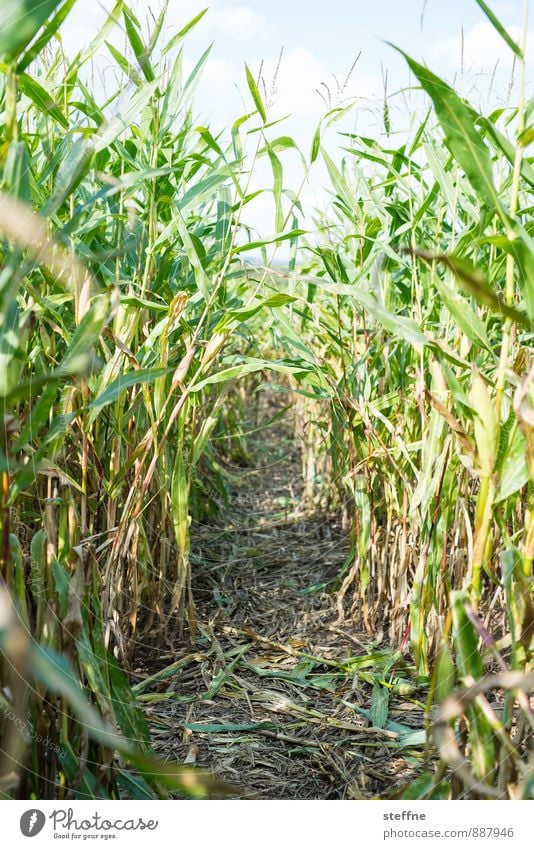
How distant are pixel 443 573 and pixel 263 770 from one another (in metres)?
0.35

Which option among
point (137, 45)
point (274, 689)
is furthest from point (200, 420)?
point (137, 45)

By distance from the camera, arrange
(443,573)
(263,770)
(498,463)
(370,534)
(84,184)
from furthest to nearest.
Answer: (370,534), (84,184), (443,573), (263,770), (498,463)

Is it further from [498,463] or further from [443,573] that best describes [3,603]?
[443,573]

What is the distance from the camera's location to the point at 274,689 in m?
1.02

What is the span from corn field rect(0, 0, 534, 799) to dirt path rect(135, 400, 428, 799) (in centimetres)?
1

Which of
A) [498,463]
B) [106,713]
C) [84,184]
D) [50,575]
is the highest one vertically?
[84,184]

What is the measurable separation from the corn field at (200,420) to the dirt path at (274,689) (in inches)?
0.4

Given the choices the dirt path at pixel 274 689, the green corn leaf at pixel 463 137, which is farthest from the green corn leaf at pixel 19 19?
the dirt path at pixel 274 689

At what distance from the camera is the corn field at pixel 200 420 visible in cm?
57

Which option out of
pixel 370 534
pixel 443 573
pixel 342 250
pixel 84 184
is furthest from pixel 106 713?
pixel 342 250

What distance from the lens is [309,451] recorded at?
6.64 feet

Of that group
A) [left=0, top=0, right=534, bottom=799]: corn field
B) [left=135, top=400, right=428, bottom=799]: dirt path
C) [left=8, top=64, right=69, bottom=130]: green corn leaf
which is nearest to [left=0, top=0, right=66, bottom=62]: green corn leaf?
[left=0, top=0, right=534, bottom=799]: corn field

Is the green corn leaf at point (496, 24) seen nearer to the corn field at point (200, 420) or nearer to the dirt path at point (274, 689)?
the corn field at point (200, 420)

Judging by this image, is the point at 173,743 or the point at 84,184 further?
the point at 84,184
